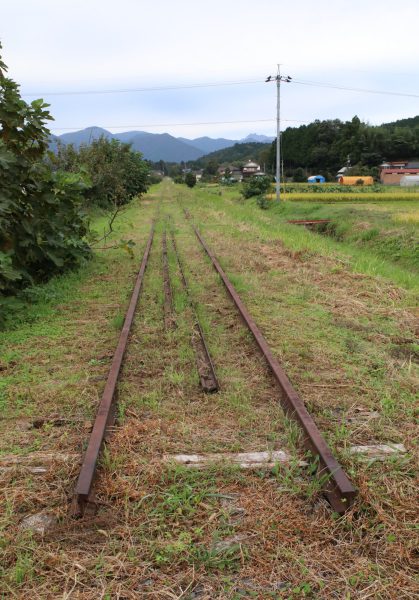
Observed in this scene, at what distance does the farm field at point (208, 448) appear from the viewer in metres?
2.16

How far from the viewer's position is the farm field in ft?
7.10

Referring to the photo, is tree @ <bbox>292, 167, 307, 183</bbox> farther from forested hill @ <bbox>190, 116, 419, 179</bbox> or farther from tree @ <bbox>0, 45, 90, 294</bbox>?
tree @ <bbox>0, 45, 90, 294</bbox>

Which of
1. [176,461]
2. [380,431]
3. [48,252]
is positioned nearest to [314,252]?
[48,252]

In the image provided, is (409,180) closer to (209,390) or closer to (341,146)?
(341,146)

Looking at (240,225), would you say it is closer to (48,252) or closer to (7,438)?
(48,252)

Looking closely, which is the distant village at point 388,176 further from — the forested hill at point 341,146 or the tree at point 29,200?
the tree at point 29,200

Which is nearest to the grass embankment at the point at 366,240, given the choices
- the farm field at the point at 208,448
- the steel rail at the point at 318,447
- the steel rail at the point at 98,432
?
the farm field at the point at 208,448

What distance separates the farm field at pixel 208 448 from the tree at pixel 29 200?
3.07 feet

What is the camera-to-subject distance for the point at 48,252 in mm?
7691

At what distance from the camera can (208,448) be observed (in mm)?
3152

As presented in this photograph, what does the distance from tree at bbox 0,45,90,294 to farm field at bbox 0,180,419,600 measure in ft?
3.07

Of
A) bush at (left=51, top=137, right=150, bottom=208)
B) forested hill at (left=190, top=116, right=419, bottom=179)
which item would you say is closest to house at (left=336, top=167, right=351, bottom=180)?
forested hill at (left=190, top=116, right=419, bottom=179)

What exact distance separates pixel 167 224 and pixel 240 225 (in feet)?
10.5

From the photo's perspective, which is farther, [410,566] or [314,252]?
[314,252]
